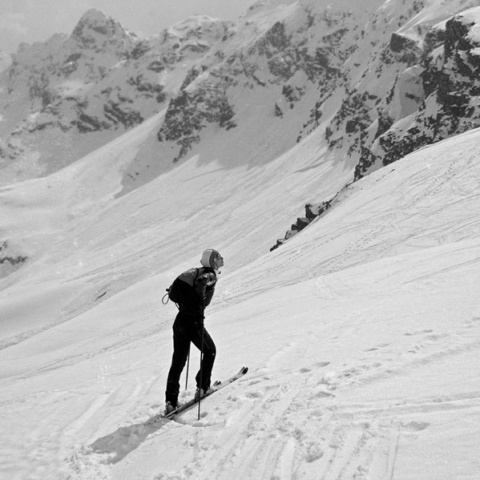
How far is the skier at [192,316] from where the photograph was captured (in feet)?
21.5

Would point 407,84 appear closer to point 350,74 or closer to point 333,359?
point 350,74

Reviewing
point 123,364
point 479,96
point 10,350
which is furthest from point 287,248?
point 479,96

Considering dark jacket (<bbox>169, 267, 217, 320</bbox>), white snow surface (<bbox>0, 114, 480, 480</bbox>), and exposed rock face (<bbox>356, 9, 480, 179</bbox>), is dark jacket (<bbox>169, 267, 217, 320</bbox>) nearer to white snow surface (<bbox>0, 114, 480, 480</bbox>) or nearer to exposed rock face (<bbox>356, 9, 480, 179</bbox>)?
white snow surface (<bbox>0, 114, 480, 480</bbox>)

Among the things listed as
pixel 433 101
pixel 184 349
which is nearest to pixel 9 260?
pixel 433 101

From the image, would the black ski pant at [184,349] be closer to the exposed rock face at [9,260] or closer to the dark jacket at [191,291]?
the dark jacket at [191,291]

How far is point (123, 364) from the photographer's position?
11.0 metres

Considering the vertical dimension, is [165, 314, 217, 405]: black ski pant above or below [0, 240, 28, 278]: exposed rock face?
below

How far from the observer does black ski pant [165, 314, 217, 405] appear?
21.7 feet

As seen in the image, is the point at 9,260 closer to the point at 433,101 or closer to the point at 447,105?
the point at 433,101

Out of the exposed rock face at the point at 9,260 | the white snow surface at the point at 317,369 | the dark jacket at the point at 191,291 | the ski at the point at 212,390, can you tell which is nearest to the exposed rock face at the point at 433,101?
the white snow surface at the point at 317,369

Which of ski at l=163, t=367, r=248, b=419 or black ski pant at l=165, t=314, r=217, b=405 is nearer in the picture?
ski at l=163, t=367, r=248, b=419

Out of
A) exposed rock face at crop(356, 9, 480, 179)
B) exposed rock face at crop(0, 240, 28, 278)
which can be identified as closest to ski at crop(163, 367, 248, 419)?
exposed rock face at crop(356, 9, 480, 179)

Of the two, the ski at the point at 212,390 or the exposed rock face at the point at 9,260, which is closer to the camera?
the ski at the point at 212,390

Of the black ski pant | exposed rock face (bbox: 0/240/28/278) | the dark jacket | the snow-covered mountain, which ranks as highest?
→ exposed rock face (bbox: 0/240/28/278)
